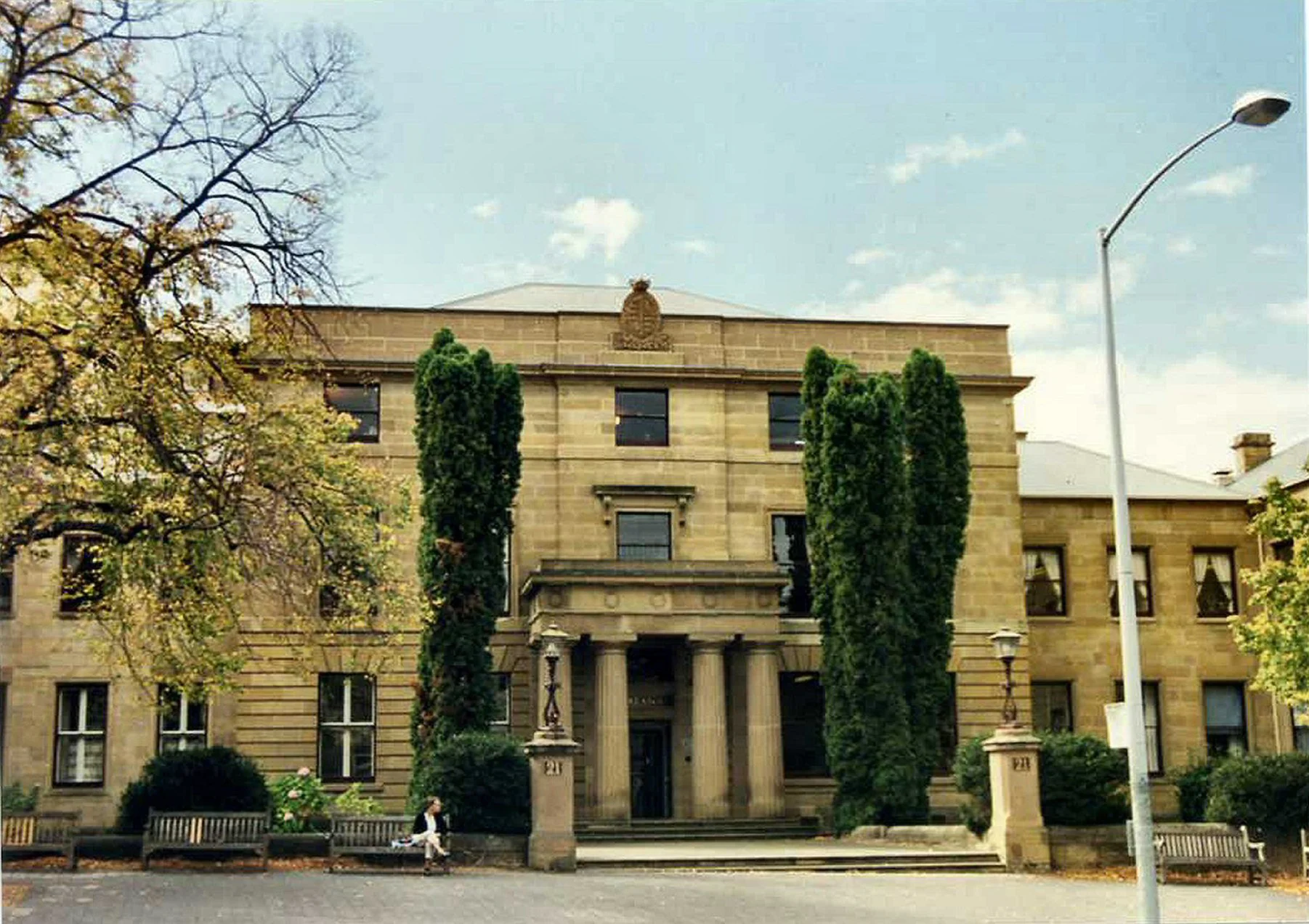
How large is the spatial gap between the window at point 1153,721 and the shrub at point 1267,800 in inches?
553

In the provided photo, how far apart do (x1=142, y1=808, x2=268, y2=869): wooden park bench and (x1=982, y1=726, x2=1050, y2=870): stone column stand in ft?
41.6

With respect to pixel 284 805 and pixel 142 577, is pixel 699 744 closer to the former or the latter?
pixel 284 805

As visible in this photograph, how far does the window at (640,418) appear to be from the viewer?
128 feet

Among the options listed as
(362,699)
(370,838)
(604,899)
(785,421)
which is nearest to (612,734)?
(362,699)

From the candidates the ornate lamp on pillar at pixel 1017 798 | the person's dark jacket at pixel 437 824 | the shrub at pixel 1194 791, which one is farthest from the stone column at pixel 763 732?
the person's dark jacket at pixel 437 824

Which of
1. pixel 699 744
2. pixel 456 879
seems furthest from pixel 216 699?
pixel 456 879

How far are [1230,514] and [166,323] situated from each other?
3250 cm

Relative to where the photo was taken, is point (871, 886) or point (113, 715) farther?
point (113, 715)

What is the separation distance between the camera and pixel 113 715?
118 ft

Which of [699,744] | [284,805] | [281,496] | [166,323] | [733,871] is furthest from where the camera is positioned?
[699,744]

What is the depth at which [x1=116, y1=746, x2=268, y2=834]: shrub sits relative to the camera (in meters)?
27.3

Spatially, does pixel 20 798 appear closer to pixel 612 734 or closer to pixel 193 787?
pixel 193 787

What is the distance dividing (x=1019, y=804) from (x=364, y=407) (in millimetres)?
18869

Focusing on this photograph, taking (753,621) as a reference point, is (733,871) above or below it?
below
